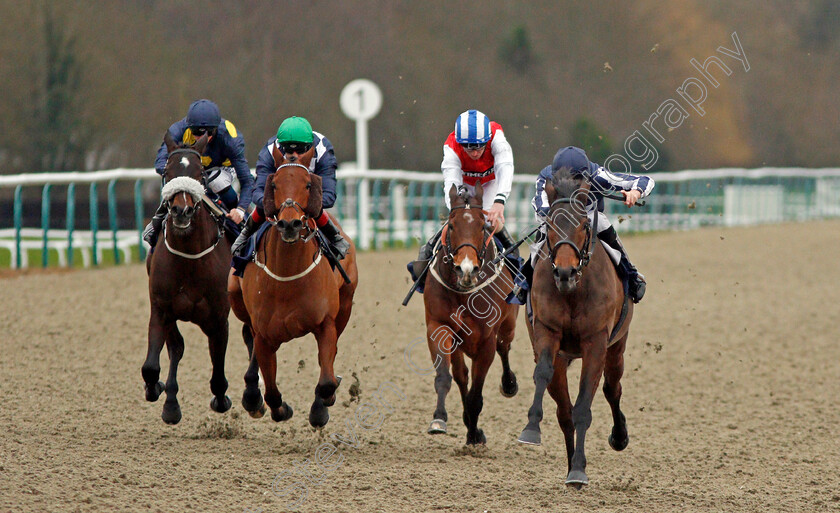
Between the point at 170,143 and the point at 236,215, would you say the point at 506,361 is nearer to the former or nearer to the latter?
the point at 236,215

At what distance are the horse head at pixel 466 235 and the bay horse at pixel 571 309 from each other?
1.32 feet

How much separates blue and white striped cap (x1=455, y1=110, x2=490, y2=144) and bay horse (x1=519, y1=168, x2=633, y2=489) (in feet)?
3.88

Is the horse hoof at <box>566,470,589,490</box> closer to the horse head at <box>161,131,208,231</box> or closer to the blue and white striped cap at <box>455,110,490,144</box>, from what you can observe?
the blue and white striped cap at <box>455,110,490,144</box>

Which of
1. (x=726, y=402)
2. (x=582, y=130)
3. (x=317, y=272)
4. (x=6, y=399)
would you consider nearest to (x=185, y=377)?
(x=6, y=399)

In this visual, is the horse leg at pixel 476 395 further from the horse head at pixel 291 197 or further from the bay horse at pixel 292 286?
the horse head at pixel 291 197

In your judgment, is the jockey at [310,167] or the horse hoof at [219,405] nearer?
the jockey at [310,167]

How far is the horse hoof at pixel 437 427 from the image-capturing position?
6.91 meters

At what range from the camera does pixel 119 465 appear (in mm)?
5816

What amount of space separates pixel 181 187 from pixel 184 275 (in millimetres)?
715

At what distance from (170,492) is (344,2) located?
25.6 metres

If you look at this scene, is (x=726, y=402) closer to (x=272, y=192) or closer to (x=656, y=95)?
(x=272, y=192)

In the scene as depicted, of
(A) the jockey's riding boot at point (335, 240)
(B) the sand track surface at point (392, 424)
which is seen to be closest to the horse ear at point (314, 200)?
(A) the jockey's riding boot at point (335, 240)

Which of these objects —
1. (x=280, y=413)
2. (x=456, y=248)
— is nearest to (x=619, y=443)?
(x=456, y=248)

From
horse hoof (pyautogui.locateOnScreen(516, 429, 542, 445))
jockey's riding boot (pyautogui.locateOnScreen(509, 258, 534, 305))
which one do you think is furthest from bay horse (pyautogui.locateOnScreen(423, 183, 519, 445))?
horse hoof (pyautogui.locateOnScreen(516, 429, 542, 445))
